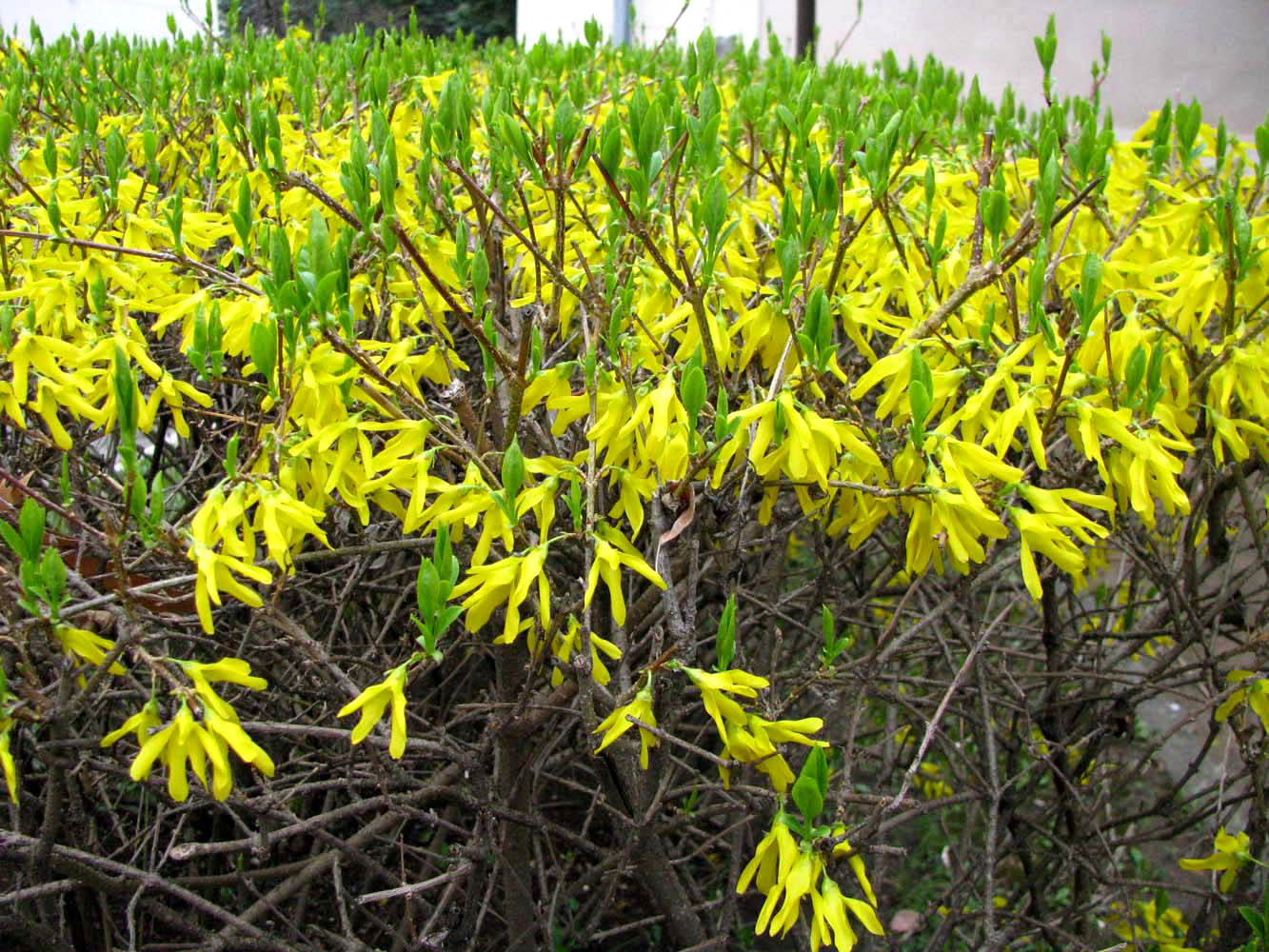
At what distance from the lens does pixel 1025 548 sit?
1.42 metres

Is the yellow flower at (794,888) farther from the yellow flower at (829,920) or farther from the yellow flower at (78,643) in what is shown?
the yellow flower at (78,643)

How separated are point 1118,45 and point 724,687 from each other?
5.85 meters

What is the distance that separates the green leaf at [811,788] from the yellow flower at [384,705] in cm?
49

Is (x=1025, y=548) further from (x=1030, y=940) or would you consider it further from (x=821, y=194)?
(x=1030, y=940)

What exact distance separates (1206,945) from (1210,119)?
442 centimetres

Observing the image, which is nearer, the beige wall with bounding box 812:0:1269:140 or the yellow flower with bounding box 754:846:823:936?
the yellow flower with bounding box 754:846:823:936

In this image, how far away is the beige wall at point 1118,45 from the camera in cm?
532

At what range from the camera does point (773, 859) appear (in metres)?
1.48

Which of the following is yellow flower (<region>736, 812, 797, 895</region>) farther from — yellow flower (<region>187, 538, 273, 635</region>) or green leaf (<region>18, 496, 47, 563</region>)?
green leaf (<region>18, 496, 47, 563</region>)

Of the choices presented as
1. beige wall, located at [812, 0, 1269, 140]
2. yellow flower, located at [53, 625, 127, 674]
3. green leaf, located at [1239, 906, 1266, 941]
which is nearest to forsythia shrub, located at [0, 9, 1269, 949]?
yellow flower, located at [53, 625, 127, 674]

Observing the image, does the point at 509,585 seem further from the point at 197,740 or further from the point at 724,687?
the point at 197,740

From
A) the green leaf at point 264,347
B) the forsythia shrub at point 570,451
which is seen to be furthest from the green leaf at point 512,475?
the green leaf at point 264,347

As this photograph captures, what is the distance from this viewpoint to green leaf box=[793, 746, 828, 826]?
133cm

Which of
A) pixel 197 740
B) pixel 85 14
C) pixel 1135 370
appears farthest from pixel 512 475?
pixel 85 14
